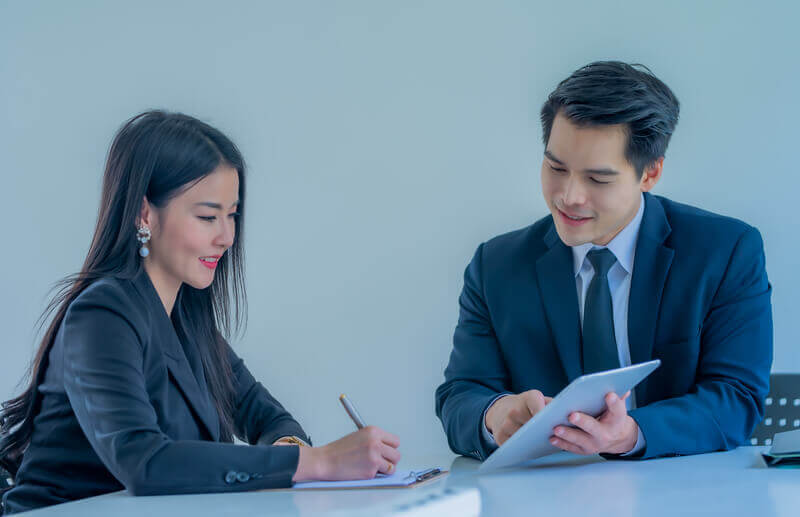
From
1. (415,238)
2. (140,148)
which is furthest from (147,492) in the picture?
(415,238)

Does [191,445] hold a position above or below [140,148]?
below

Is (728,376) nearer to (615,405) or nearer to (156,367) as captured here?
(615,405)

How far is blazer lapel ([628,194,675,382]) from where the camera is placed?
1.90 metres

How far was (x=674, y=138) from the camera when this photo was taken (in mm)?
2895

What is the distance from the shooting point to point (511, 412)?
1.60 metres

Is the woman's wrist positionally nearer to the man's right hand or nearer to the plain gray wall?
the man's right hand

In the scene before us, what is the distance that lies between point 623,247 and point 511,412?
1.97ft

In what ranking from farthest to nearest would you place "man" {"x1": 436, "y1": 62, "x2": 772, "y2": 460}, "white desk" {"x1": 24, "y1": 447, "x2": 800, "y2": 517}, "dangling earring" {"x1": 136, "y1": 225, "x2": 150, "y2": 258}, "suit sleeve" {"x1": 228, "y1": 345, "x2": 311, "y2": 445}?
"suit sleeve" {"x1": 228, "y1": 345, "x2": 311, "y2": 445} → "man" {"x1": 436, "y1": 62, "x2": 772, "y2": 460} → "dangling earring" {"x1": 136, "y1": 225, "x2": 150, "y2": 258} → "white desk" {"x1": 24, "y1": 447, "x2": 800, "y2": 517}

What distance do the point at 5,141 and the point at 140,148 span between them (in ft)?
7.17

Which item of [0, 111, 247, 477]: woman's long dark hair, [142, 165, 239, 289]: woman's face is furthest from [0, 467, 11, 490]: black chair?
[142, 165, 239, 289]: woman's face

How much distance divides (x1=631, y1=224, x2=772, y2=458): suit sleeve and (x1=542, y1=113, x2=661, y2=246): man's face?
0.30m

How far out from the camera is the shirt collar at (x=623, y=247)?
78.3 inches

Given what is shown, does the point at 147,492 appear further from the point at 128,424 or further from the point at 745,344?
the point at 745,344

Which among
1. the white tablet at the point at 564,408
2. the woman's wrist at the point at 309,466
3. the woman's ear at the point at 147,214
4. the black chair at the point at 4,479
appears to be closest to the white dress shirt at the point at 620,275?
the white tablet at the point at 564,408
